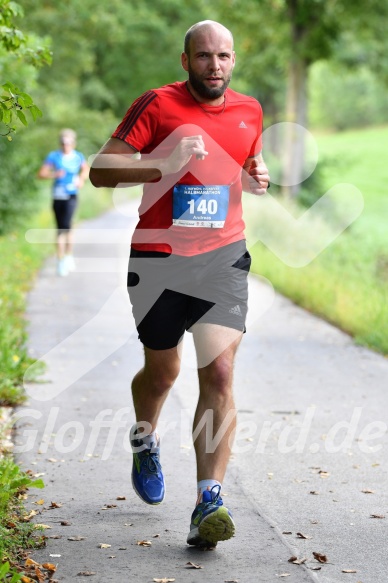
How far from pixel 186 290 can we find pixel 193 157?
0.62 m

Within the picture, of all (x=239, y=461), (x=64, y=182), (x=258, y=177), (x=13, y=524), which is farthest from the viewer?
(x=64, y=182)

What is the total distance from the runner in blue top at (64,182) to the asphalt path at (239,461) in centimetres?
Result: 445

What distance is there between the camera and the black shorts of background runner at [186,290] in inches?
197

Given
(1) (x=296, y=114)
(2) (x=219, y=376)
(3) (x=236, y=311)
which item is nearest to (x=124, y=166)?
(3) (x=236, y=311)

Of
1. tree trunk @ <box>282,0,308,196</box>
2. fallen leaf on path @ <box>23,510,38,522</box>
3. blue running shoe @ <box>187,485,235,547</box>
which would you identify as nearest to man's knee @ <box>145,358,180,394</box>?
blue running shoe @ <box>187,485,235,547</box>

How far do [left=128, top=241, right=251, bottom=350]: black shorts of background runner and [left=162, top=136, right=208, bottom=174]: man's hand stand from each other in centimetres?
46

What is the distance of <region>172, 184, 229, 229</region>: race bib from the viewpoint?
16.2 ft

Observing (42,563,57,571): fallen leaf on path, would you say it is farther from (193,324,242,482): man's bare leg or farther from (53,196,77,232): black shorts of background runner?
(53,196,77,232): black shorts of background runner

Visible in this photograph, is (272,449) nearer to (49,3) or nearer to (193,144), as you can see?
(193,144)

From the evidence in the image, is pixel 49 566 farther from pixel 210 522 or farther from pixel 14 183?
pixel 14 183

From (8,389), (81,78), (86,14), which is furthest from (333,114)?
(8,389)

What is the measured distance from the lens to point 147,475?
540cm

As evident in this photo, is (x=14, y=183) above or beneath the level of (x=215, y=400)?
beneath

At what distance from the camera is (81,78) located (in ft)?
179
